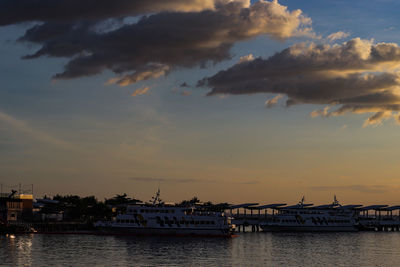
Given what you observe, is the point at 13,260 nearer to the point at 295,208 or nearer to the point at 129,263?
the point at 129,263

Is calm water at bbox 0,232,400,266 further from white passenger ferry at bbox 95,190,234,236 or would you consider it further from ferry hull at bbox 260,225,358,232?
ferry hull at bbox 260,225,358,232

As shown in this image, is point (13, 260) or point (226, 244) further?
point (226, 244)

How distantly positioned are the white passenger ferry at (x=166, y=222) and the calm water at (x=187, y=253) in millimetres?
3864

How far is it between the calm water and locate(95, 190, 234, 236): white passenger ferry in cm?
386

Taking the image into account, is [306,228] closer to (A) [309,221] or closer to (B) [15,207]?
(A) [309,221]

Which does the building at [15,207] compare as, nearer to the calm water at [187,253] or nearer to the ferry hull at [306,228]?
the calm water at [187,253]

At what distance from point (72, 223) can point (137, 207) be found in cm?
3806

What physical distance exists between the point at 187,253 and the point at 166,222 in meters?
34.2

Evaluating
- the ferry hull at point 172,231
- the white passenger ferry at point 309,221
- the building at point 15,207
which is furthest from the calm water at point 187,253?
the white passenger ferry at point 309,221

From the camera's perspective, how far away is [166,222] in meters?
126

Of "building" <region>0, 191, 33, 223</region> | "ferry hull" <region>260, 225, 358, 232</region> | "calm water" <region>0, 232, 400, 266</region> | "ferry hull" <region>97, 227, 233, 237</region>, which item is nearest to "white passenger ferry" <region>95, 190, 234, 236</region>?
"ferry hull" <region>97, 227, 233, 237</region>

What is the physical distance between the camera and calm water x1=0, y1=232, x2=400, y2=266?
81.7 meters

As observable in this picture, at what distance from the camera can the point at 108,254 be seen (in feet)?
295

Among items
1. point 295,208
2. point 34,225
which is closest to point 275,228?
point 295,208
